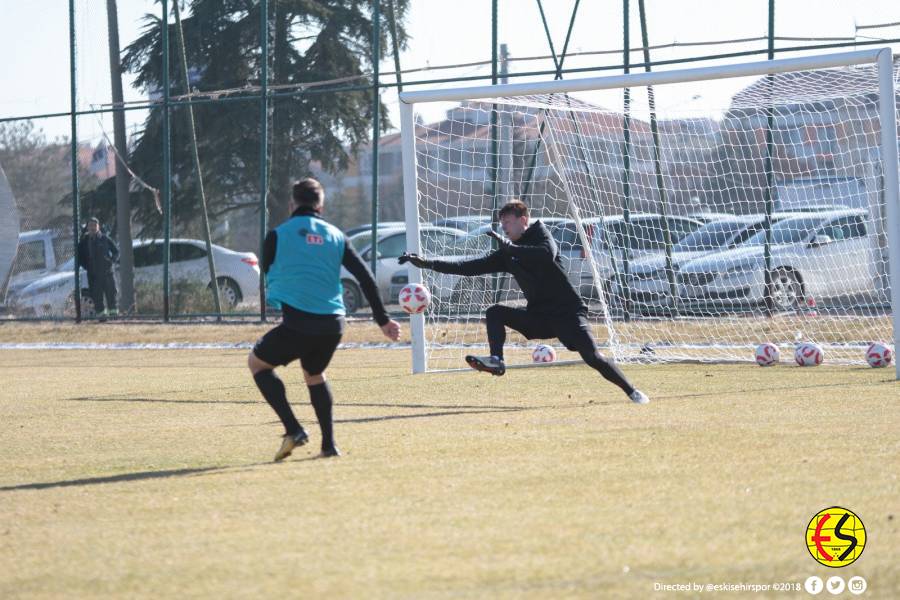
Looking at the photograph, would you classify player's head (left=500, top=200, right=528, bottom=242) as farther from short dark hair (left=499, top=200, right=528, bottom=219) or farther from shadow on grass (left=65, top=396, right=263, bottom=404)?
shadow on grass (left=65, top=396, right=263, bottom=404)

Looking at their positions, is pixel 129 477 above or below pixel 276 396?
below

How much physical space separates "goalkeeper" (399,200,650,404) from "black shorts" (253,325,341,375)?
8.78 feet

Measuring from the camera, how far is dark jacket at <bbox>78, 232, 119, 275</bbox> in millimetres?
25922

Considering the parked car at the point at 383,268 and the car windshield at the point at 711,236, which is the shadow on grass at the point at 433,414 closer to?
the car windshield at the point at 711,236

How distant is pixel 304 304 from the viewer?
8.15 metres

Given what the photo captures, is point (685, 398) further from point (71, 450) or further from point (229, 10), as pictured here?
point (229, 10)

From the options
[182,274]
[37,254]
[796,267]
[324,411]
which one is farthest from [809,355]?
[37,254]

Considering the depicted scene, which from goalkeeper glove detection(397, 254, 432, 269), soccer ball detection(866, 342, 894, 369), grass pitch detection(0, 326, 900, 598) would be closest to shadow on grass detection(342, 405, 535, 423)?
grass pitch detection(0, 326, 900, 598)

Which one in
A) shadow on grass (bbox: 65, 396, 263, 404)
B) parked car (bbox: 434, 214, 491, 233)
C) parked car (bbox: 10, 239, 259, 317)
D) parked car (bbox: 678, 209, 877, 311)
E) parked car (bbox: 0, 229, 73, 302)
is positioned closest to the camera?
shadow on grass (bbox: 65, 396, 263, 404)

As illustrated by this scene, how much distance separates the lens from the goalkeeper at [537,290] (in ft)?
36.0

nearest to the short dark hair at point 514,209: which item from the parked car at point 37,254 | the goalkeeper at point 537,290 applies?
the goalkeeper at point 537,290

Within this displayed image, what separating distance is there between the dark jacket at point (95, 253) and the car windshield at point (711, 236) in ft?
41.2

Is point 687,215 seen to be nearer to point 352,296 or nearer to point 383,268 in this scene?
point 383,268

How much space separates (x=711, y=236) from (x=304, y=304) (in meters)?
11.5
